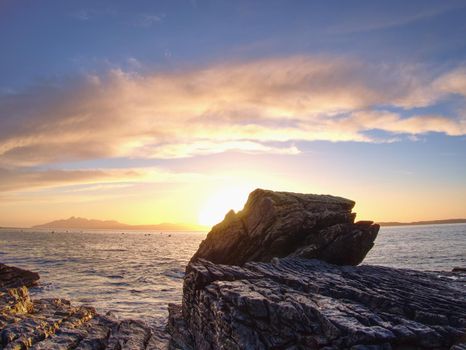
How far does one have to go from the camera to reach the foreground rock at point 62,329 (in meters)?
17.8

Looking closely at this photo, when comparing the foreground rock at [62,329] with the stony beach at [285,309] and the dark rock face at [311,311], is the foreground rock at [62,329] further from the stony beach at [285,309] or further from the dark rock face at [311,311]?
the dark rock face at [311,311]

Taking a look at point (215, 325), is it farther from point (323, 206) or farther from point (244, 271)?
point (323, 206)

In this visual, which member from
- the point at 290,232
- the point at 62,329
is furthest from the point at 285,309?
the point at 290,232

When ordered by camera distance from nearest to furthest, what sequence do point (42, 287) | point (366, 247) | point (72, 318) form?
point (72, 318), point (366, 247), point (42, 287)

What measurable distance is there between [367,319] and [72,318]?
57.6 ft

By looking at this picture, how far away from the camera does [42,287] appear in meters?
44.2

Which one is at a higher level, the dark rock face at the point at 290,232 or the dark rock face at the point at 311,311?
the dark rock face at the point at 290,232

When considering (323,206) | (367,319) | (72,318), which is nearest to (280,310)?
(367,319)

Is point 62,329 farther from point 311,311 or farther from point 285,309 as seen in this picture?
point 311,311

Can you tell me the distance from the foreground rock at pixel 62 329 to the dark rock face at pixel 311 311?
2.88 meters

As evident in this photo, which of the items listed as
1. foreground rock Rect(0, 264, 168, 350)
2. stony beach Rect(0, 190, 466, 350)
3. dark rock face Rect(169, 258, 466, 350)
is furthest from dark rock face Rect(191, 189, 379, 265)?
foreground rock Rect(0, 264, 168, 350)

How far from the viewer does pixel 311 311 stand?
631 inches

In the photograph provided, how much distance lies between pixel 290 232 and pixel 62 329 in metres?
20.8

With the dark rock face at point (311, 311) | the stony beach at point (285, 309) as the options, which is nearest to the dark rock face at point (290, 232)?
the stony beach at point (285, 309)
